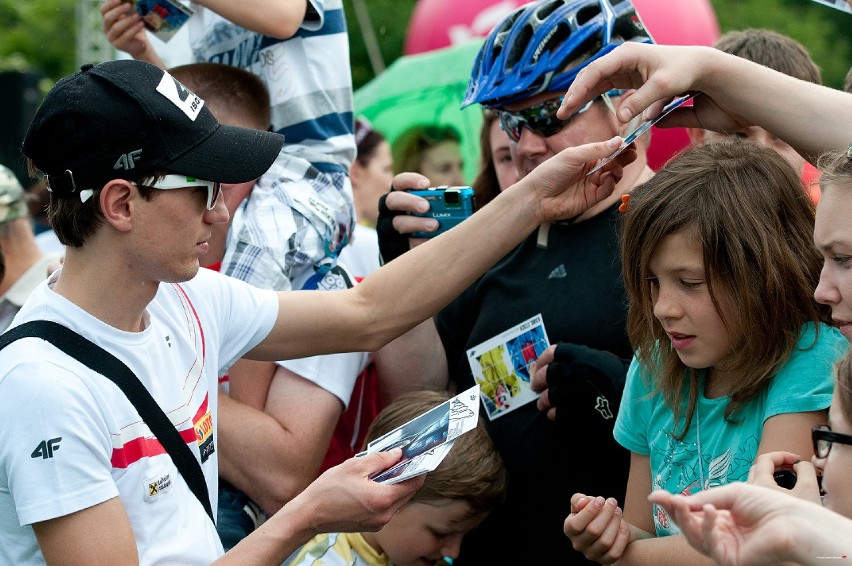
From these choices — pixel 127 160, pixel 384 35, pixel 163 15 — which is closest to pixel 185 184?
pixel 127 160

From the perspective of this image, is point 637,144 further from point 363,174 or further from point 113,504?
point 363,174

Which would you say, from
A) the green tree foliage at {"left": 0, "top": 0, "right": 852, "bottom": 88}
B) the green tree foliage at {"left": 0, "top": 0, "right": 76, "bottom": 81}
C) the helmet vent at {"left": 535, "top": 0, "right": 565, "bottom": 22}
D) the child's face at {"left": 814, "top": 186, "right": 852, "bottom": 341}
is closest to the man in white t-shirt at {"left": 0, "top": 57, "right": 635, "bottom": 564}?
the child's face at {"left": 814, "top": 186, "right": 852, "bottom": 341}

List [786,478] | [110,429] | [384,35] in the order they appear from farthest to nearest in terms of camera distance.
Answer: [384,35] < [110,429] < [786,478]

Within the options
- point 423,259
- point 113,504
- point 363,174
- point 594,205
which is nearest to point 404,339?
point 423,259

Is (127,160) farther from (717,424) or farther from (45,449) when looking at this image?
(717,424)

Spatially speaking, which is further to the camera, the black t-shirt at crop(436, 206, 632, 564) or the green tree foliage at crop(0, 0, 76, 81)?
the green tree foliage at crop(0, 0, 76, 81)

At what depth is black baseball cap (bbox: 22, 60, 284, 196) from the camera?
2404 millimetres

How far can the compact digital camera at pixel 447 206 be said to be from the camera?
3.44 meters

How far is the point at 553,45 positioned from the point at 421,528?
159 cm

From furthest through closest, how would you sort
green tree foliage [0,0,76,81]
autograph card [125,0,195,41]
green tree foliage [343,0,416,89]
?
green tree foliage [0,0,76,81]
green tree foliage [343,0,416,89]
autograph card [125,0,195,41]

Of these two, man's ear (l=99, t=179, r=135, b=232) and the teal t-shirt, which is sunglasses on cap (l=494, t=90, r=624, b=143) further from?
man's ear (l=99, t=179, r=135, b=232)

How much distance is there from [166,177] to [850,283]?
5.16ft

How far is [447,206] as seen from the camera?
3447 millimetres

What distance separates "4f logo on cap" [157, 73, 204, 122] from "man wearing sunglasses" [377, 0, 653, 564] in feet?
3.25
